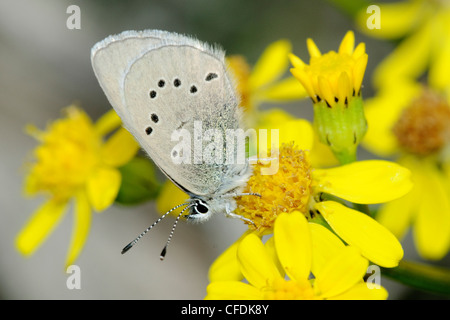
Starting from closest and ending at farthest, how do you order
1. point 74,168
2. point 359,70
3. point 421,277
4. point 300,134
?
1. point 359,70
2. point 421,277
3. point 300,134
4. point 74,168

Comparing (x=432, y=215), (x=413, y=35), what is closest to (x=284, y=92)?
(x=432, y=215)

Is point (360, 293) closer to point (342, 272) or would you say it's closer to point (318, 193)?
point (342, 272)

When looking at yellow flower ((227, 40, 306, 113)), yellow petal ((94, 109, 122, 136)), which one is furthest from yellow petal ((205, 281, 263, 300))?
yellow flower ((227, 40, 306, 113))

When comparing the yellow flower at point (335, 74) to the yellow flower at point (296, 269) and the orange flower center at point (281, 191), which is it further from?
the yellow flower at point (296, 269)

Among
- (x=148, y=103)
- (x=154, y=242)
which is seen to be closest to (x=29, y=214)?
(x=154, y=242)

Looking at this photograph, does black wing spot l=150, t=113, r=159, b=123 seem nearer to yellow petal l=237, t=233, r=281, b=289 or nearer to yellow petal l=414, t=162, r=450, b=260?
yellow petal l=237, t=233, r=281, b=289

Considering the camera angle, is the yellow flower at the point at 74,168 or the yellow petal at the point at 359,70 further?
the yellow flower at the point at 74,168

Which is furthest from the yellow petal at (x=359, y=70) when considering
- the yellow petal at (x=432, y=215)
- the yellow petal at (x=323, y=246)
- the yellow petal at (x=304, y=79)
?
the yellow petal at (x=432, y=215)
